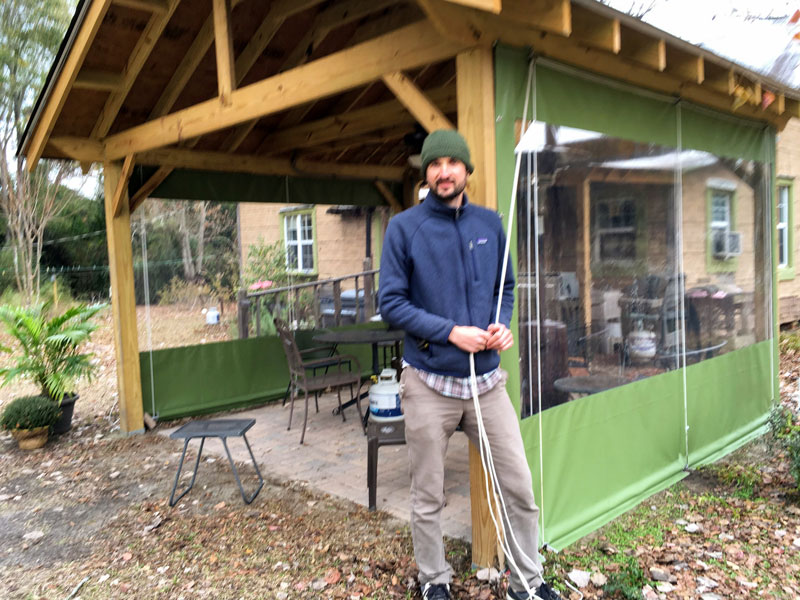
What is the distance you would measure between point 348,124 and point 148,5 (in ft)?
6.04

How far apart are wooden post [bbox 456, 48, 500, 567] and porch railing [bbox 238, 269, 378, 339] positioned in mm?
4316

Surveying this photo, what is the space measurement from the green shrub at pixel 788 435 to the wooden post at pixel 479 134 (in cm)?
192

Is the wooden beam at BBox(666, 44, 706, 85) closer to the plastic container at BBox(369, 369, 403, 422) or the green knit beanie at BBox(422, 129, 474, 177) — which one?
the green knit beanie at BBox(422, 129, 474, 177)

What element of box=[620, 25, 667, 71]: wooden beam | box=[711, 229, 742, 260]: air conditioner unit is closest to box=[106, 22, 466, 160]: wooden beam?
box=[620, 25, 667, 71]: wooden beam

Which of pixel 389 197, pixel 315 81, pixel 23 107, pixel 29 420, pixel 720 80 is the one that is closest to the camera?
pixel 315 81

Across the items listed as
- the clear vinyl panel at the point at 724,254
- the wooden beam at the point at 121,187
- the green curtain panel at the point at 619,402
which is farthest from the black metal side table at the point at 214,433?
the clear vinyl panel at the point at 724,254

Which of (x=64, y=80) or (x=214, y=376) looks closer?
(x=64, y=80)

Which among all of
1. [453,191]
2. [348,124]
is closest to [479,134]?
[453,191]

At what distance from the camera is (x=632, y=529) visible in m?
3.38

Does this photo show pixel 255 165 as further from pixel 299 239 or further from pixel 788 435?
pixel 788 435

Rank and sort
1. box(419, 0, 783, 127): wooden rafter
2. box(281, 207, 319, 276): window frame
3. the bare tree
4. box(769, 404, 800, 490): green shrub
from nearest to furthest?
1. box(419, 0, 783, 127): wooden rafter
2. box(769, 404, 800, 490): green shrub
3. box(281, 207, 319, 276): window frame
4. the bare tree

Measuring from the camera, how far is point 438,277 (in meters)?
2.47

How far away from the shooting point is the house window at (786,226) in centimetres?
1016

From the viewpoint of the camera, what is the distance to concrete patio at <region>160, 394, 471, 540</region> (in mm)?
3840
